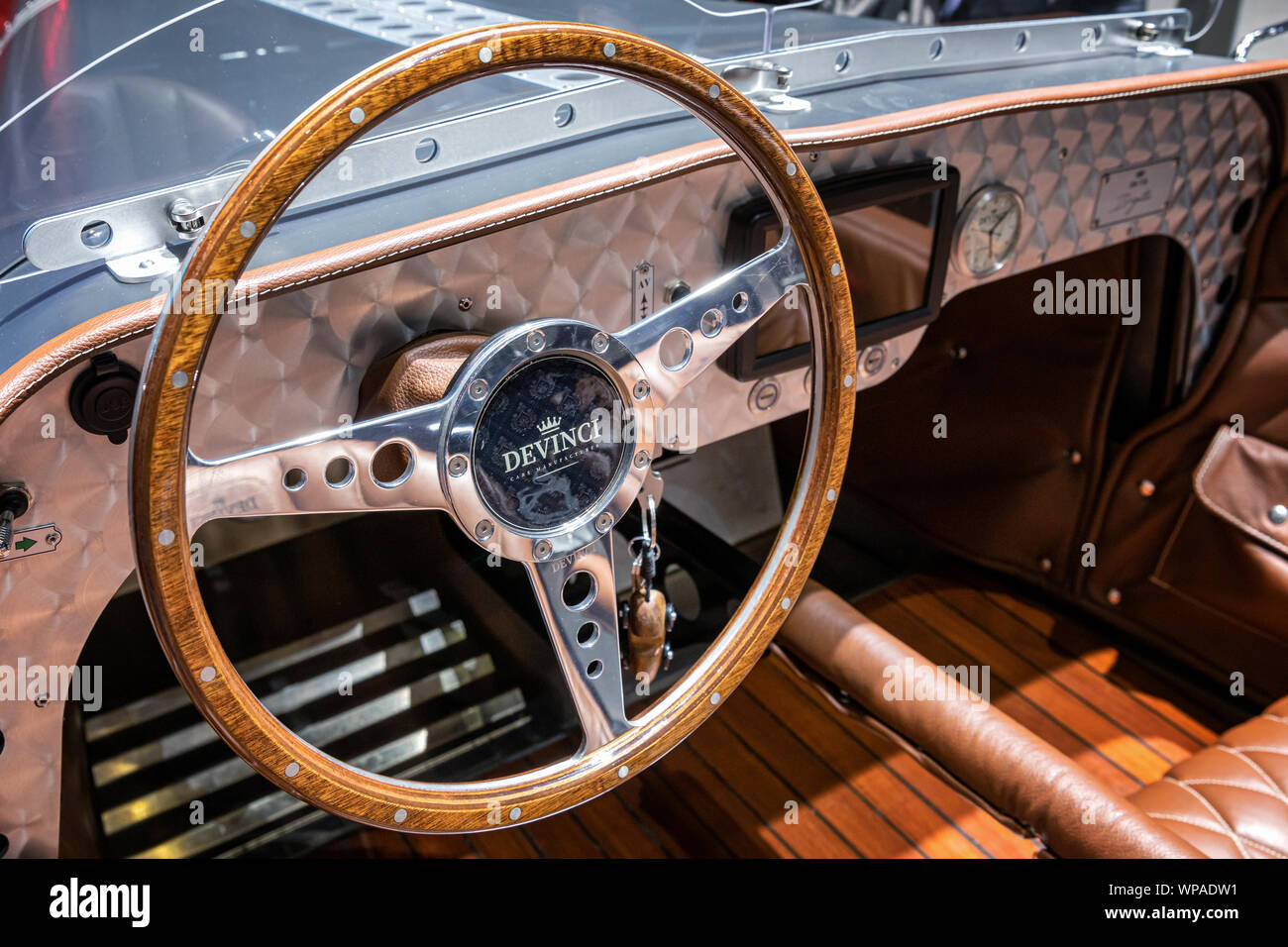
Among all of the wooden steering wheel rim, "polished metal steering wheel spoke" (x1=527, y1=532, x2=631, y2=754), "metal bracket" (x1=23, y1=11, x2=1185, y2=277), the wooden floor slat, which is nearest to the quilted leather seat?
the wooden floor slat

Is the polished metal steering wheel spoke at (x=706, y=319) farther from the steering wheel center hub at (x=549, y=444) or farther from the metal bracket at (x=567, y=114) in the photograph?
the metal bracket at (x=567, y=114)

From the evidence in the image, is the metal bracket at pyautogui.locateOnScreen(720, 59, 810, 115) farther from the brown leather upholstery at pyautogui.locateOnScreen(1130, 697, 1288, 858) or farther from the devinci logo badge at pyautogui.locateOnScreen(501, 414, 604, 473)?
the brown leather upholstery at pyautogui.locateOnScreen(1130, 697, 1288, 858)

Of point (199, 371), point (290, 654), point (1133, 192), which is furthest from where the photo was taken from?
point (290, 654)

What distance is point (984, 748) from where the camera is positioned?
1.16 m

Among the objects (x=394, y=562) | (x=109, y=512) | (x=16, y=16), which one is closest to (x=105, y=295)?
(x=109, y=512)

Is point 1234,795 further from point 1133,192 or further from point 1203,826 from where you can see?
point 1133,192

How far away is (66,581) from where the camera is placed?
2.76 feet

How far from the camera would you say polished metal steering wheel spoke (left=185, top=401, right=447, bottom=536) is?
695 mm

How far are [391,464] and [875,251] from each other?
68cm

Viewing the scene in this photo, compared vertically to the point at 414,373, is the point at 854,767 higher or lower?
lower

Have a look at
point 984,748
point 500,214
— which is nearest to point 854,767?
point 984,748

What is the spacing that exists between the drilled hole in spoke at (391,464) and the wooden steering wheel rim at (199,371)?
158mm

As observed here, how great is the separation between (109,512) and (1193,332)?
1655 mm

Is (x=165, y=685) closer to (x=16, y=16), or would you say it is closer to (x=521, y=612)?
(x=521, y=612)
